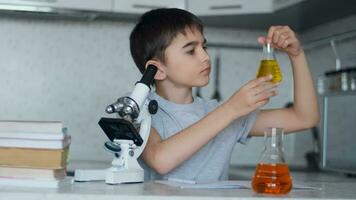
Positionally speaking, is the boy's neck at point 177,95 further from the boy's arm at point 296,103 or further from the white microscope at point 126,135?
the white microscope at point 126,135

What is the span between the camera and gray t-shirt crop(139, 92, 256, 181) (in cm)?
149

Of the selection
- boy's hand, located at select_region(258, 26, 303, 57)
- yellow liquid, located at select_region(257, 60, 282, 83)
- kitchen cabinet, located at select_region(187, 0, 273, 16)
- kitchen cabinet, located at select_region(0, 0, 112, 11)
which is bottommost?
yellow liquid, located at select_region(257, 60, 282, 83)

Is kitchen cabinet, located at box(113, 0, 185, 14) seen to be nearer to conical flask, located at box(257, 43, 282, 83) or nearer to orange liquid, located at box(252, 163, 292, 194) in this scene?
conical flask, located at box(257, 43, 282, 83)

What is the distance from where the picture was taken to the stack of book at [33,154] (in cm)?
100

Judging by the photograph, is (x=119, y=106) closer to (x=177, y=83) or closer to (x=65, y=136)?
(x=65, y=136)

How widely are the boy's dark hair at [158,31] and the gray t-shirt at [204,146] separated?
11 cm

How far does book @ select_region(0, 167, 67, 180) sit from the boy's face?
551 millimetres

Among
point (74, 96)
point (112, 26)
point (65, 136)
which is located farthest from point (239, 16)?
point (65, 136)

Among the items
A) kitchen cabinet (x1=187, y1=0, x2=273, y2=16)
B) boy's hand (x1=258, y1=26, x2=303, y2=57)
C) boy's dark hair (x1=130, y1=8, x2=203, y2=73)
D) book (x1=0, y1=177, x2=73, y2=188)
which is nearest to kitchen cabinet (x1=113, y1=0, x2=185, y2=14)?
kitchen cabinet (x1=187, y1=0, x2=273, y2=16)

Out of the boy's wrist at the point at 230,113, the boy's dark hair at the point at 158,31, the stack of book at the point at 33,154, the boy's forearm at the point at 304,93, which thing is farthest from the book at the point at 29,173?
the boy's forearm at the point at 304,93

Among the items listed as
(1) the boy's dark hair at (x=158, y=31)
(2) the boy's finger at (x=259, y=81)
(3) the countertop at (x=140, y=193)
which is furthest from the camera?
(1) the boy's dark hair at (x=158, y=31)

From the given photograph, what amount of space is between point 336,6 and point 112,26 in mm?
1031

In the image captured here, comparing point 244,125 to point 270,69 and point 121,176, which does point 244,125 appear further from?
point 121,176

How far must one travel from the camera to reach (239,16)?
2.60 meters
